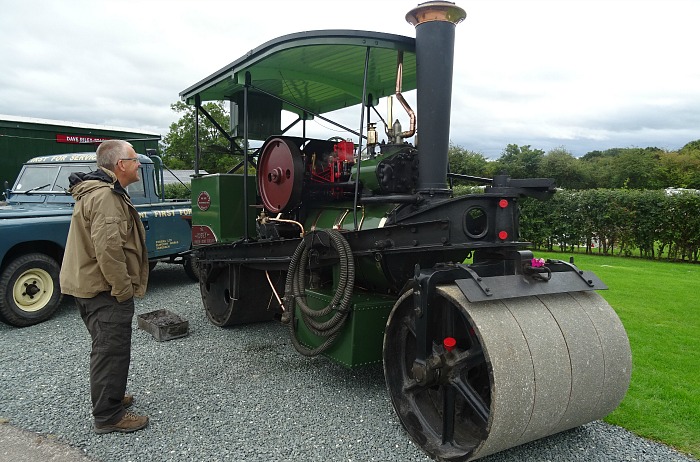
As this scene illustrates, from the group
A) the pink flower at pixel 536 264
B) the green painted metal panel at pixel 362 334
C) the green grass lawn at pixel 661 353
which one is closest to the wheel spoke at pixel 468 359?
the pink flower at pixel 536 264

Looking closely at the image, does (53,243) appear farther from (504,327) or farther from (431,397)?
(504,327)

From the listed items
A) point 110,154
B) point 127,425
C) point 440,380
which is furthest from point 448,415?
point 110,154

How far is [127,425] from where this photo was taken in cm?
322

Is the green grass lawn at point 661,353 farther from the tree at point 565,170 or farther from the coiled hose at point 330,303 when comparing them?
the tree at point 565,170

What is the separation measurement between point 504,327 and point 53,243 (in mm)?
5879

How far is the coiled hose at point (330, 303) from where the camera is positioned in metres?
3.48

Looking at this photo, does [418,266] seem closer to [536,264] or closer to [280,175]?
[536,264]

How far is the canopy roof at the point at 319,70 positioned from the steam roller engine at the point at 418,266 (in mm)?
17

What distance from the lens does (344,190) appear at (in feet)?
14.3

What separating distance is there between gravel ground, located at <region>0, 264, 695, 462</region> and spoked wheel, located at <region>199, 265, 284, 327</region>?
319 millimetres

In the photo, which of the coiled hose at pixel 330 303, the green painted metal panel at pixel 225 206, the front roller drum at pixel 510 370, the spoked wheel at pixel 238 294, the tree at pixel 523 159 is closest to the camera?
the front roller drum at pixel 510 370

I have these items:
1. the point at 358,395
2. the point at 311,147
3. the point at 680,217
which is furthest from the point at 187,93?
the point at 680,217

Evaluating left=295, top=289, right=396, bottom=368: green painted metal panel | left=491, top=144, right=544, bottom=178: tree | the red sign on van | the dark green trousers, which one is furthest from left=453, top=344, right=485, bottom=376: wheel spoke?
left=491, top=144, right=544, bottom=178: tree

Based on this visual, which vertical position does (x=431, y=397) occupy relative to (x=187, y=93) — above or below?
below
